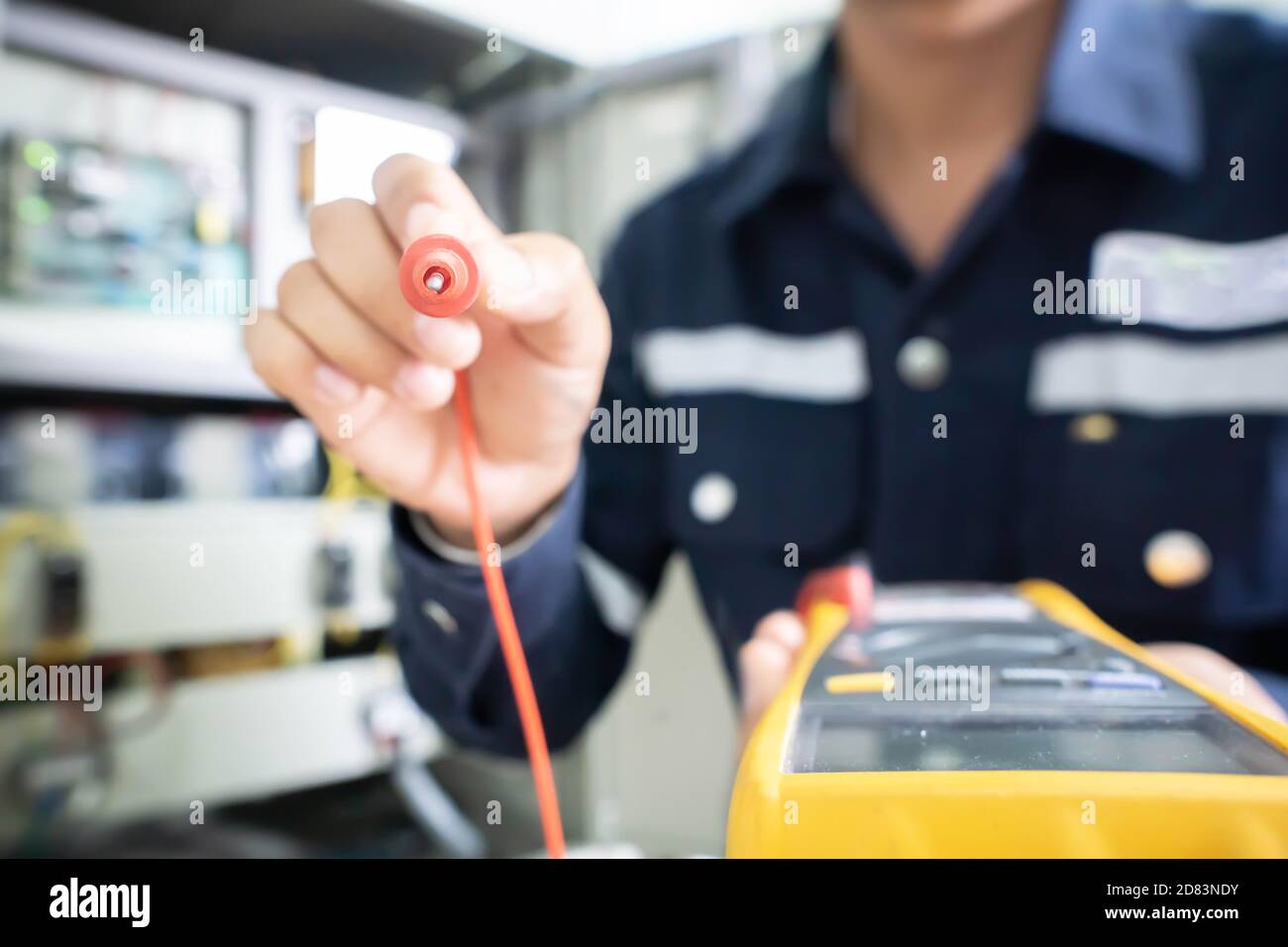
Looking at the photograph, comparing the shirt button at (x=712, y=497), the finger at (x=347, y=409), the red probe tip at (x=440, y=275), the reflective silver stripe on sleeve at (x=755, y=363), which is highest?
the reflective silver stripe on sleeve at (x=755, y=363)

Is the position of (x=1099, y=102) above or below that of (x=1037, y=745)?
above

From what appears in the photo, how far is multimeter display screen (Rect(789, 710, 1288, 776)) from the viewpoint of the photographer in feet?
0.69

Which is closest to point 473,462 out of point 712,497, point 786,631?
point 786,631

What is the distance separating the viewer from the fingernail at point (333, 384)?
0.93 feet

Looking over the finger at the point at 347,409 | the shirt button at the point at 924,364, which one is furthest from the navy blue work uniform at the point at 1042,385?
the finger at the point at 347,409

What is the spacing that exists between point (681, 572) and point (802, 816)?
0.39m

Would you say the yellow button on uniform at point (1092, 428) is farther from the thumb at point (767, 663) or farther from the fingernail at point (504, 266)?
the fingernail at point (504, 266)

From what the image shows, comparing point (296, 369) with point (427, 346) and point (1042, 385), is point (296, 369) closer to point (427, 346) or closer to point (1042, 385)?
point (427, 346)

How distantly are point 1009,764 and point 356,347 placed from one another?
0.75 ft

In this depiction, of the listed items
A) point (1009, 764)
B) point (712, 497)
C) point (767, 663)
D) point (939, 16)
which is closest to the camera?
point (1009, 764)

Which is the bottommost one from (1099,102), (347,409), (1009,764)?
(1009,764)

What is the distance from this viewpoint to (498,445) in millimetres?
322

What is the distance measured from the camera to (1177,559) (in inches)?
18.4
